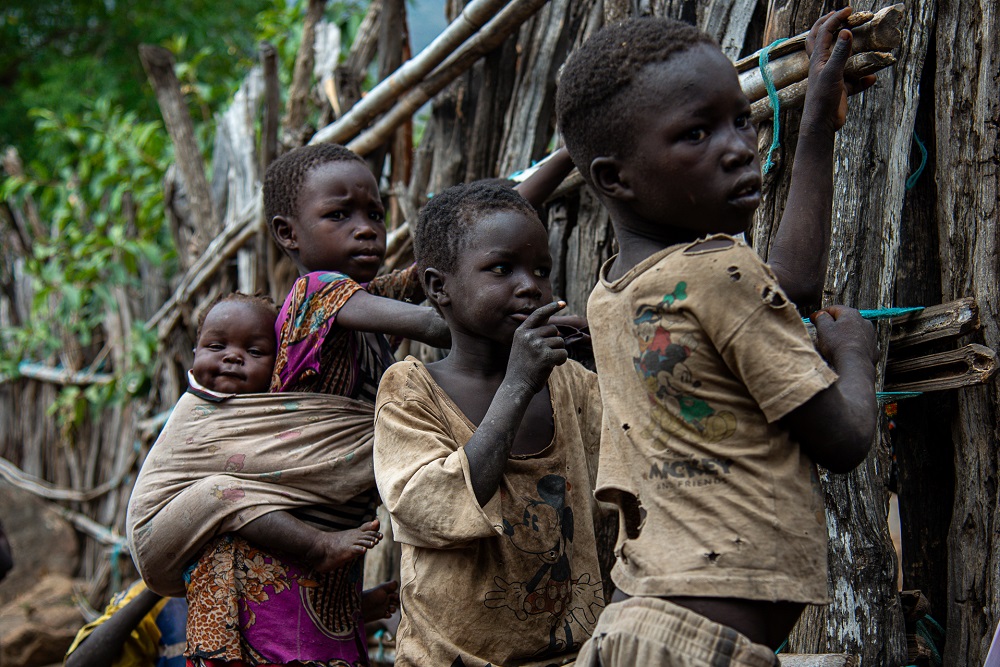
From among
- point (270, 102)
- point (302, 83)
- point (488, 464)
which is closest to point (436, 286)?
point (488, 464)

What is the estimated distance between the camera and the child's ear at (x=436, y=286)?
2.19m

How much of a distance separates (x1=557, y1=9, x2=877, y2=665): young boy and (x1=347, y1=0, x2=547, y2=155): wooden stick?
1.48m

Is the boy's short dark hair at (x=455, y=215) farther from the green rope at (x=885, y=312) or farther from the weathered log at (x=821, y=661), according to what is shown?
the weathered log at (x=821, y=661)

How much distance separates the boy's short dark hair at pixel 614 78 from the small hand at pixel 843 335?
0.47m

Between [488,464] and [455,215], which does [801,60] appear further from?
[488,464]

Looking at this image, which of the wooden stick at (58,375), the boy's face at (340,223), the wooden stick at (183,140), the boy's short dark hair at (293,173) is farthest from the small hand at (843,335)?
the wooden stick at (58,375)

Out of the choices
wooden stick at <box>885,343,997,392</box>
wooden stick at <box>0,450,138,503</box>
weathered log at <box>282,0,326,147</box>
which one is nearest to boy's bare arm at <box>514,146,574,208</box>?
wooden stick at <box>885,343,997,392</box>

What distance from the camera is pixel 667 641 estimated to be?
1.47 m

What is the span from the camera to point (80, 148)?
7152 mm

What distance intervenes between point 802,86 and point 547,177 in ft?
2.47

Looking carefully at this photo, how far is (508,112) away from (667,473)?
2033 mm

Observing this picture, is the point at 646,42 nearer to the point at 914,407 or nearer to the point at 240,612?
the point at 914,407

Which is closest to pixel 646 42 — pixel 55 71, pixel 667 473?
pixel 667 473

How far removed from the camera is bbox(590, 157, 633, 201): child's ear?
1.66 m
